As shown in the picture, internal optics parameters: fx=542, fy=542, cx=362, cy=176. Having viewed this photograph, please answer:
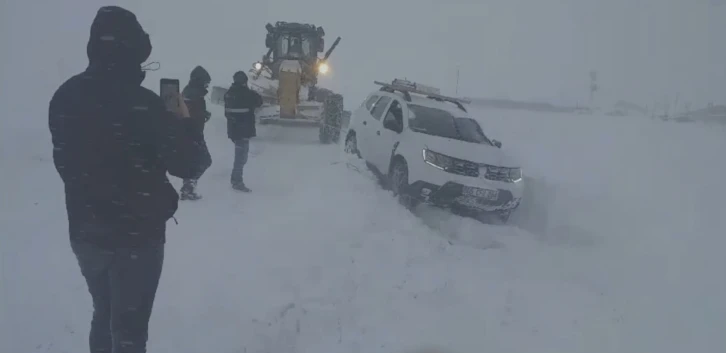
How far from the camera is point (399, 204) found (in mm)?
8414

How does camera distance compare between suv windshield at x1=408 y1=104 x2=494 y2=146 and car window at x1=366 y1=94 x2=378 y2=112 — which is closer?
suv windshield at x1=408 y1=104 x2=494 y2=146

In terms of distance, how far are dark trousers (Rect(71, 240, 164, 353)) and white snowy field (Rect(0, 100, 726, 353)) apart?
1.32 metres

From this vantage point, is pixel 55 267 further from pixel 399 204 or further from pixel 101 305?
pixel 399 204

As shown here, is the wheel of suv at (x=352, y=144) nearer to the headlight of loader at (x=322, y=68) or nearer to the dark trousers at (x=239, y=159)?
the dark trousers at (x=239, y=159)

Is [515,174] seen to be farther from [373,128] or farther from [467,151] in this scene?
[373,128]

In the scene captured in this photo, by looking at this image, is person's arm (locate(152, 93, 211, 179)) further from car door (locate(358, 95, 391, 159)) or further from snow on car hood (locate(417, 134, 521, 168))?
car door (locate(358, 95, 391, 159))

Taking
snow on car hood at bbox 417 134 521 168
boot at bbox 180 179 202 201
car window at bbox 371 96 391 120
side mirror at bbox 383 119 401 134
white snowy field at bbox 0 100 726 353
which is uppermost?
car window at bbox 371 96 391 120

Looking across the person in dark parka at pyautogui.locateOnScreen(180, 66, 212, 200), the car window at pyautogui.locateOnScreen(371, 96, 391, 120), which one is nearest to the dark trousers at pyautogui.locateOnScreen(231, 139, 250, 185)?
the person in dark parka at pyautogui.locateOnScreen(180, 66, 212, 200)

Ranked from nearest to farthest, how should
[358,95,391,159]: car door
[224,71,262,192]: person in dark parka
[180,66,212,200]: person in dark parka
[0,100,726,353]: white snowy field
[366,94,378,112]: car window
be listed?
1. [0,100,726,353]: white snowy field
2. [180,66,212,200]: person in dark parka
3. [224,71,262,192]: person in dark parka
4. [358,95,391,159]: car door
5. [366,94,378,112]: car window

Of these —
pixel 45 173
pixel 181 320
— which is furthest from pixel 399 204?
pixel 45 173

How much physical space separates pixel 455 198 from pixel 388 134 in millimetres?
1996

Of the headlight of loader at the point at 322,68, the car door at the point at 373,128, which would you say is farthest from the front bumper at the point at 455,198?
the headlight of loader at the point at 322,68

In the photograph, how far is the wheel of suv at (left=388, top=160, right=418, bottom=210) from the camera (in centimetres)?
858

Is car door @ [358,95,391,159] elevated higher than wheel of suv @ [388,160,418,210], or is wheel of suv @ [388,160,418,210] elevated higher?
car door @ [358,95,391,159]
